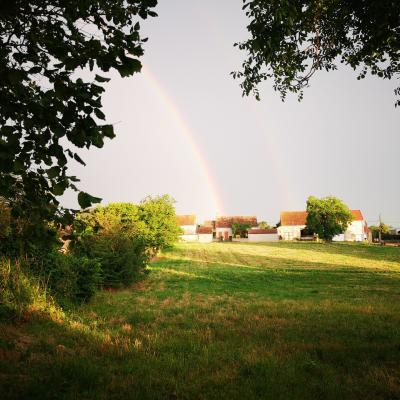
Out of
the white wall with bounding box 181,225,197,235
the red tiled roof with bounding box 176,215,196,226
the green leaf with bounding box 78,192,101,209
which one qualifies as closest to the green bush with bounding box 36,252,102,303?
the green leaf with bounding box 78,192,101,209

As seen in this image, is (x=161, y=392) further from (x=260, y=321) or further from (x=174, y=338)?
(x=260, y=321)

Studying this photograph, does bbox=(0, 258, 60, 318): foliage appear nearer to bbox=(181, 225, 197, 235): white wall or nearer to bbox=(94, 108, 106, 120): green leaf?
bbox=(94, 108, 106, 120): green leaf

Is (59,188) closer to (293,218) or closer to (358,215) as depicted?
(293,218)

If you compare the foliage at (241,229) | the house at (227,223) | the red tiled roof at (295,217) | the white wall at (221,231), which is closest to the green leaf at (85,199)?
the foliage at (241,229)

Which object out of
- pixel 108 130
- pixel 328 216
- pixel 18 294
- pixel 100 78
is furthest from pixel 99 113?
pixel 328 216

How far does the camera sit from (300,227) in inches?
3878

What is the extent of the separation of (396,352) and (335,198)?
65721 millimetres

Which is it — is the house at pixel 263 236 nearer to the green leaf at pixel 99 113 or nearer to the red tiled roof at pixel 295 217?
the red tiled roof at pixel 295 217

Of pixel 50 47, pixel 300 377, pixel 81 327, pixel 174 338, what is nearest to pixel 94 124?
pixel 50 47

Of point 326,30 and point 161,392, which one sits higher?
point 326,30

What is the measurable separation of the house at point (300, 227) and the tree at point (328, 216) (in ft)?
93.3

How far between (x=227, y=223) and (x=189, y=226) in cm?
1476

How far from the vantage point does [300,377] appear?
494 cm

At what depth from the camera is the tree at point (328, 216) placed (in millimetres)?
64750
